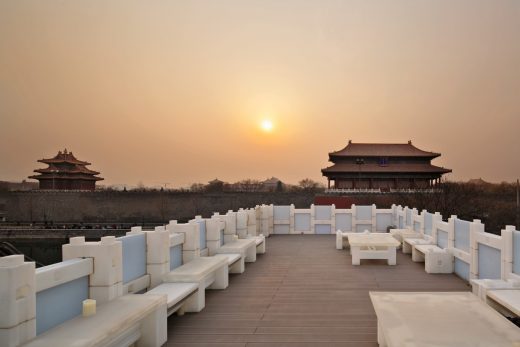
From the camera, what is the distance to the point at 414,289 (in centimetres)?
818

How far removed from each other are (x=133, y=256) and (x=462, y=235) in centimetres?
704

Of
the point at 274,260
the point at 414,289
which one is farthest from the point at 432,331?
the point at 274,260

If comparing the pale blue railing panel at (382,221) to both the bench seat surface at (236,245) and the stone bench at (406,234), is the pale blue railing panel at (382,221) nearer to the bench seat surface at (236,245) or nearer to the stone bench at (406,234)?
the stone bench at (406,234)

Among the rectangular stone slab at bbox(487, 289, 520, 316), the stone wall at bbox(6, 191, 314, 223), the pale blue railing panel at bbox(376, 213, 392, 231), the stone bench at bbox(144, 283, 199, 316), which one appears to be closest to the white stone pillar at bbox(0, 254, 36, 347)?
the stone bench at bbox(144, 283, 199, 316)

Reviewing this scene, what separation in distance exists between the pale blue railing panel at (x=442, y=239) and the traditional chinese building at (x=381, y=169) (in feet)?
122

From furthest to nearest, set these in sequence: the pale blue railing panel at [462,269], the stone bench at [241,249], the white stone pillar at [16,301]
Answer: the stone bench at [241,249], the pale blue railing panel at [462,269], the white stone pillar at [16,301]

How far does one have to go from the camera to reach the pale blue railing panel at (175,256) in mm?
7287

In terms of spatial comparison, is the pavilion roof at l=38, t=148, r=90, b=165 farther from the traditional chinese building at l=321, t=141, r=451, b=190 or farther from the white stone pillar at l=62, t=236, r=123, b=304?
the white stone pillar at l=62, t=236, r=123, b=304

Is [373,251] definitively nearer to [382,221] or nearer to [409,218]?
[409,218]

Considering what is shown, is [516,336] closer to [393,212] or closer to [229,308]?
[229,308]

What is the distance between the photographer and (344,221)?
63.5 feet

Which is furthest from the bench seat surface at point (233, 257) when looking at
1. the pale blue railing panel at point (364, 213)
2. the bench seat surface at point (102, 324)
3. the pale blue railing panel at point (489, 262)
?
the pale blue railing panel at point (364, 213)

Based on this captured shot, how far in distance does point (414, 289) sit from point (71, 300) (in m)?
6.37

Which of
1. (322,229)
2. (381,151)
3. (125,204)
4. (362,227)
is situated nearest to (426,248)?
(362,227)
